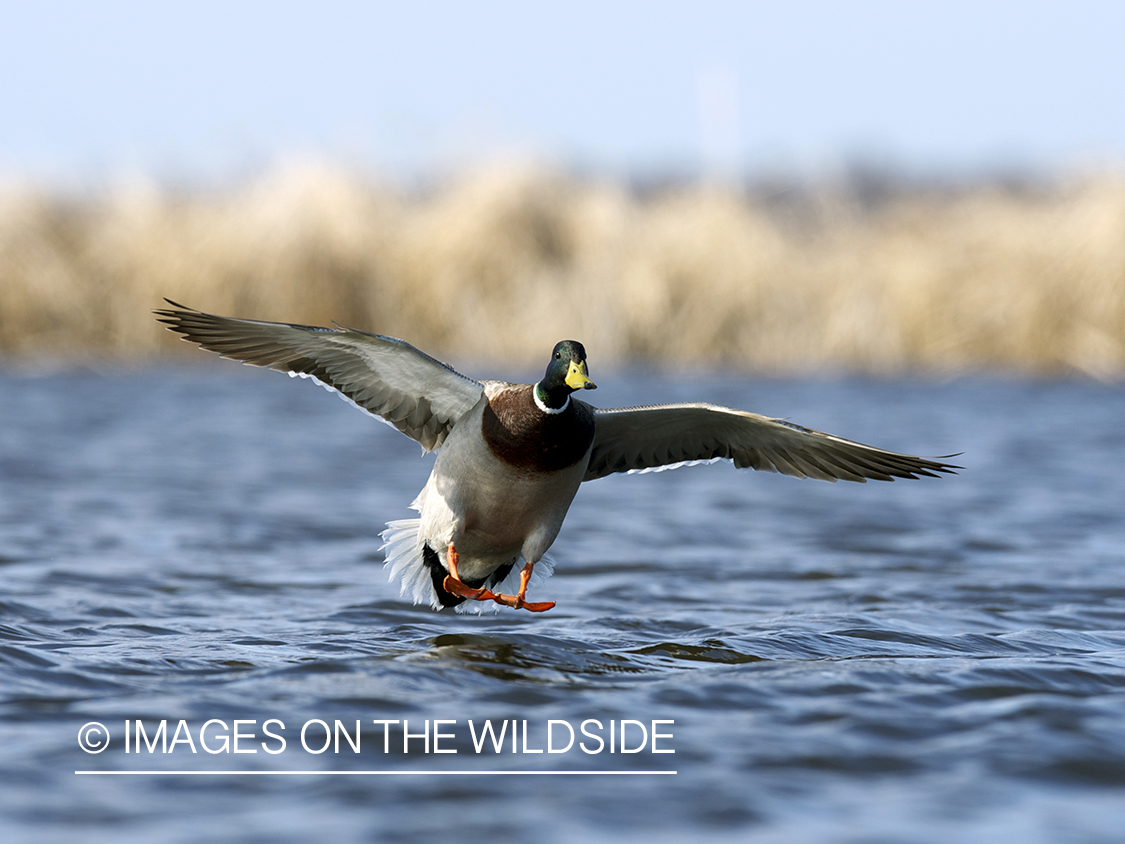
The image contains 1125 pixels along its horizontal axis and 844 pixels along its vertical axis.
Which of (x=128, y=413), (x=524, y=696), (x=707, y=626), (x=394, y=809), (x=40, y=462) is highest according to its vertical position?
Answer: (x=128, y=413)

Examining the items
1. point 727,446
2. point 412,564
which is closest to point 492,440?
point 412,564

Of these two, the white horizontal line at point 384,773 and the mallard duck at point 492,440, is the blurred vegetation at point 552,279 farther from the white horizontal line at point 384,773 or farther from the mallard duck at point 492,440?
the white horizontal line at point 384,773

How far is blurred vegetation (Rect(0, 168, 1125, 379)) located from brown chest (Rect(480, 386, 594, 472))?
30.5 feet

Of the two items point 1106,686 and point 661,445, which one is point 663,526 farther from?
point 1106,686

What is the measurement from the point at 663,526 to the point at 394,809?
549 centimetres

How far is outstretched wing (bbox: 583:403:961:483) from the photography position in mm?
5648

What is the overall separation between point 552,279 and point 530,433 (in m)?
A: 9.84

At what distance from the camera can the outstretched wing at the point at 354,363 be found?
5270 mm

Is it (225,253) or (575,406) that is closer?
(575,406)

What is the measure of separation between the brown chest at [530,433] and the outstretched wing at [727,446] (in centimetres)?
33

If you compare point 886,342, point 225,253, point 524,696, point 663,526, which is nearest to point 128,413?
point 225,253

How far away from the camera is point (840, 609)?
6.21 metres

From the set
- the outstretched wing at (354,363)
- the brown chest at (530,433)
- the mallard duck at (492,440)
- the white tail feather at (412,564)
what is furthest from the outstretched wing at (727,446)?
the white tail feather at (412,564)

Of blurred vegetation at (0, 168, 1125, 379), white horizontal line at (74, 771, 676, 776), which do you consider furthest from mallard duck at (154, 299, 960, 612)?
blurred vegetation at (0, 168, 1125, 379)
